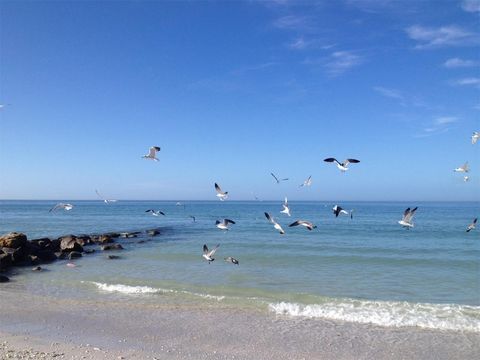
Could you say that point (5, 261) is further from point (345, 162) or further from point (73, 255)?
point (345, 162)

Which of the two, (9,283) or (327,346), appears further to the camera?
(9,283)

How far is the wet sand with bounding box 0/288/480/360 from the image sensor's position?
10312 millimetres

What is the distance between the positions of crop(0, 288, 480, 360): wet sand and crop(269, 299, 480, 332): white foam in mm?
567

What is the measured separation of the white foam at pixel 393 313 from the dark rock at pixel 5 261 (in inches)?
630

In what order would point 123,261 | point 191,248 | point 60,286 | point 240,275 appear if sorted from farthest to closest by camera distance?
point 191,248, point 123,261, point 240,275, point 60,286

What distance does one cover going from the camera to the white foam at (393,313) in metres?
12.8

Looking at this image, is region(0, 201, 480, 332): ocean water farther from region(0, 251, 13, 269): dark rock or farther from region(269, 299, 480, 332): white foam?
region(0, 251, 13, 269): dark rock

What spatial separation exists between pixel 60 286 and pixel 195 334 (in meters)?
9.25

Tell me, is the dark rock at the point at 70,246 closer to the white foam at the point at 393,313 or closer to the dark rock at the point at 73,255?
the dark rock at the point at 73,255

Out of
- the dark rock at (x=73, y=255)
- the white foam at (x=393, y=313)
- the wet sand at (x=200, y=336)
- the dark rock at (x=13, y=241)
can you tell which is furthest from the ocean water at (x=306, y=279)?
the dark rock at (x=13, y=241)

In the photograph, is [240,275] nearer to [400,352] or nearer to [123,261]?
[123,261]

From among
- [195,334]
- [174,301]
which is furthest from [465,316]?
[174,301]

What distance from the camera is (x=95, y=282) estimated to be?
63.3 feet

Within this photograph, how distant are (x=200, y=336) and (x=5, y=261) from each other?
55.0ft
